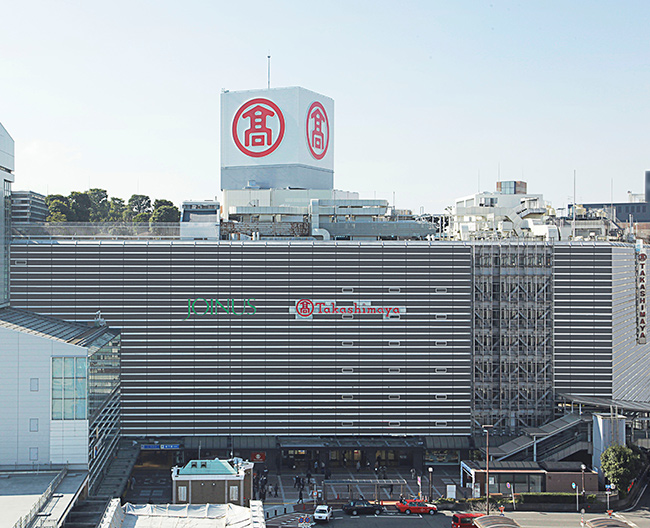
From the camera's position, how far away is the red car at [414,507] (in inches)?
3150

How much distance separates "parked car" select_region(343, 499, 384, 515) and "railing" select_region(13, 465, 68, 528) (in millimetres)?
27716

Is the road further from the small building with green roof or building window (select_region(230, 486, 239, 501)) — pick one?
the small building with green roof

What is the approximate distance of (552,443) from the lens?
92.4m

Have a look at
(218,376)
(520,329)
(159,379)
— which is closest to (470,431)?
(520,329)

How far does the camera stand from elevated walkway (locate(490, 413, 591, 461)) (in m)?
91.5

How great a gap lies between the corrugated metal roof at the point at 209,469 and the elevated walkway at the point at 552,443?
3362 cm

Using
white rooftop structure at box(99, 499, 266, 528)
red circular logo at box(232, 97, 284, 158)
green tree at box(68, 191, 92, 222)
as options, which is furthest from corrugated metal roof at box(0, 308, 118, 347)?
green tree at box(68, 191, 92, 222)

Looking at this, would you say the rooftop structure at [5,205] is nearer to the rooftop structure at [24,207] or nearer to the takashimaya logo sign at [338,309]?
the rooftop structure at [24,207]

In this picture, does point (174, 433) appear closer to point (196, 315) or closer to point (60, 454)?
point (196, 315)

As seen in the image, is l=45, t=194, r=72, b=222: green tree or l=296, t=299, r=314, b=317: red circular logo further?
l=45, t=194, r=72, b=222: green tree

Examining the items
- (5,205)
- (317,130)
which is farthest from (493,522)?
(317,130)

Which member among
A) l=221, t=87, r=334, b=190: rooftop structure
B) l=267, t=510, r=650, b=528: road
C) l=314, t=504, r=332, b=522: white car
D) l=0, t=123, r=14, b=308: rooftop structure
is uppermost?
l=221, t=87, r=334, b=190: rooftop structure

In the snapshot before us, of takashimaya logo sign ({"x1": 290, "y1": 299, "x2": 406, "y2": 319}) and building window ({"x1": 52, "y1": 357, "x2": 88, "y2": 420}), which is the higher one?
takashimaya logo sign ({"x1": 290, "y1": 299, "x2": 406, "y2": 319})

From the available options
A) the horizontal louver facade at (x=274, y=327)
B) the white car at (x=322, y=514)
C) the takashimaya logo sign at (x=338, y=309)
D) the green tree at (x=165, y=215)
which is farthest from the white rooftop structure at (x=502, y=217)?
the green tree at (x=165, y=215)
